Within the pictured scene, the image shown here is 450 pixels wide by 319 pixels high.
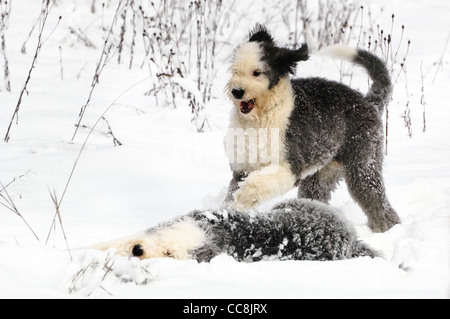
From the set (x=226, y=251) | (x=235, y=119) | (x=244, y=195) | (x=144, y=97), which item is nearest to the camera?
(x=226, y=251)

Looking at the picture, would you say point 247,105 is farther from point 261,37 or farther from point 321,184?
point 321,184

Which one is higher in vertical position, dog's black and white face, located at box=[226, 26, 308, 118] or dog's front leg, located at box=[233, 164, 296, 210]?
dog's black and white face, located at box=[226, 26, 308, 118]

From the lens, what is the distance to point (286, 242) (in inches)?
140

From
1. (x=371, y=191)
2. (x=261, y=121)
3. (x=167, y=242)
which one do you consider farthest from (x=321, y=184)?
(x=167, y=242)

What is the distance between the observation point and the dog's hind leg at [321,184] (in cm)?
525

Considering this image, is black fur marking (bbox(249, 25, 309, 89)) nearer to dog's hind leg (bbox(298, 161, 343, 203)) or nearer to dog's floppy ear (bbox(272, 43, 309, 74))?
dog's floppy ear (bbox(272, 43, 309, 74))

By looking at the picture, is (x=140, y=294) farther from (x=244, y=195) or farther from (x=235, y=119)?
(x=235, y=119)

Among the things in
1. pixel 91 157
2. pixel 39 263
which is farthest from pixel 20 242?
pixel 91 157

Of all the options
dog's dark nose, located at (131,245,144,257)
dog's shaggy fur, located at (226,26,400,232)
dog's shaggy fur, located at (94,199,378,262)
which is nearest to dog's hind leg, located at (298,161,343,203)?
dog's shaggy fur, located at (226,26,400,232)

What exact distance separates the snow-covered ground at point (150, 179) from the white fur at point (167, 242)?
0.66ft

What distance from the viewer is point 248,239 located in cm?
357

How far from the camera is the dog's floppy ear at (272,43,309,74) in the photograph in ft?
15.7
